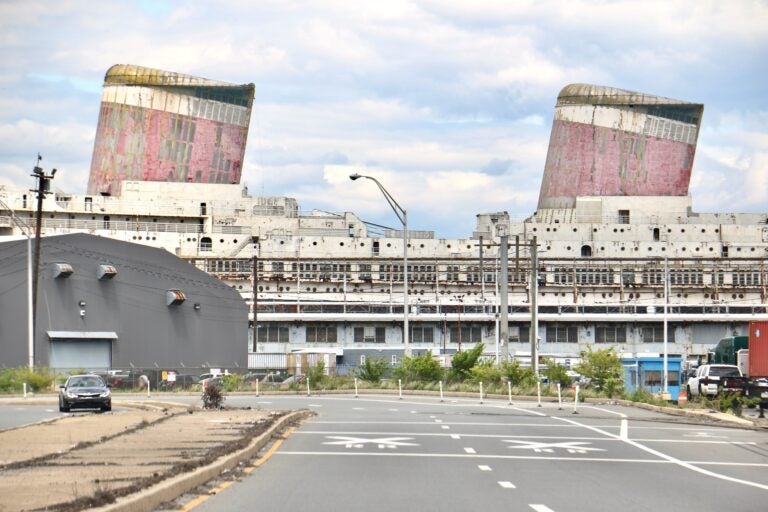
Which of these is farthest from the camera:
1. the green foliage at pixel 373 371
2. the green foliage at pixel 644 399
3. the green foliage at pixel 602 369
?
the green foliage at pixel 373 371

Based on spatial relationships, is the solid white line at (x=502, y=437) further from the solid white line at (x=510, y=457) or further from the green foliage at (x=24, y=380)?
the green foliage at (x=24, y=380)

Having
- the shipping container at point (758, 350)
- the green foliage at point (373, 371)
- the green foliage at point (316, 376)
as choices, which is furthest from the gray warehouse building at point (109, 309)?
the shipping container at point (758, 350)

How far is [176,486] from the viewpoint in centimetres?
1463

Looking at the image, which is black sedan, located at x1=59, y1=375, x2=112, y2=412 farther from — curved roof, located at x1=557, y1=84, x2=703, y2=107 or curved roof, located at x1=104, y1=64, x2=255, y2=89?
curved roof, located at x1=557, y1=84, x2=703, y2=107

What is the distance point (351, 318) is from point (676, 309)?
3196 centimetres

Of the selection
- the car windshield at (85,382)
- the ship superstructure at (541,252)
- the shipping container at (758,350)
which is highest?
the ship superstructure at (541,252)

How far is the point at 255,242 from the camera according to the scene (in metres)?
125

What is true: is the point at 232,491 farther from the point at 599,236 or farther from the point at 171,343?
the point at 599,236

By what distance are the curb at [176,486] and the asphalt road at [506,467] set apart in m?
0.42

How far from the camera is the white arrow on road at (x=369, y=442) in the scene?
77.9 feet

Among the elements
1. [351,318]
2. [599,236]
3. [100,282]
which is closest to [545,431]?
[100,282]

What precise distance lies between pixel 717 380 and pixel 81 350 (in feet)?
121

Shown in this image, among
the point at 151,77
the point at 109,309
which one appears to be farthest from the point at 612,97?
the point at 109,309

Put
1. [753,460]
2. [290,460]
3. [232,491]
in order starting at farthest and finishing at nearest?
[753,460]
[290,460]
[232,491]
